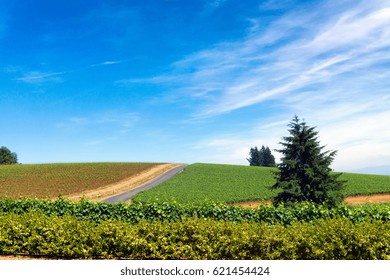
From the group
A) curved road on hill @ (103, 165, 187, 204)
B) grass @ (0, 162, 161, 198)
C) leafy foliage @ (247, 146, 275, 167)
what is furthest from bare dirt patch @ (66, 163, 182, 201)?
Result: leafy foliage @ (247, 146, 275, 167)

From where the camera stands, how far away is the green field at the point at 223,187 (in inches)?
1809

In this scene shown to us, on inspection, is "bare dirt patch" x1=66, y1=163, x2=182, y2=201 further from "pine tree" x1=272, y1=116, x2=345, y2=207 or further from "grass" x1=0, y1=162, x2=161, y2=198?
"pine tree" x1=272, y1=116, x2=345, y2=207

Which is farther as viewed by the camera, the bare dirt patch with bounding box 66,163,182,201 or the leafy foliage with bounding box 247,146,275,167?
the leafy foliage with bounding box 247,146,275,167

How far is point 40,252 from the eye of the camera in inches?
562

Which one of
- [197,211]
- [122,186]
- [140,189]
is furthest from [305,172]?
[122,186]

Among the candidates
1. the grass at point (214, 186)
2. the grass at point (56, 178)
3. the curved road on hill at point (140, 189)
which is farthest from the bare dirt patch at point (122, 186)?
the grass at point (214, 186)

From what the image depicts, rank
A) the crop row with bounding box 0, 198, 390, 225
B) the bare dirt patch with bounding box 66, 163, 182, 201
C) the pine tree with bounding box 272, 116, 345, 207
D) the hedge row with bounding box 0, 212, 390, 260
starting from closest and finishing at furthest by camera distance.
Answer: the hedge row with bounding box 0, 212, 390, 260 → the crop row with bounding box 0, 198, 390, 225 → the pine tree with bounding box 272, 116, 345, 207 → the bare dirt patch with bounding box 66, 163, 182, 201

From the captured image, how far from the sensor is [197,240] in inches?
507

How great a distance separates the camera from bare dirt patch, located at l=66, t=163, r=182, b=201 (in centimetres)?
5094

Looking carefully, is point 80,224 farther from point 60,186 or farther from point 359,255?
point 60,186

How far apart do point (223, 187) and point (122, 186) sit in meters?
17.9

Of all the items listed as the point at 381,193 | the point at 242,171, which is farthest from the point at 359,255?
the point at 242,171

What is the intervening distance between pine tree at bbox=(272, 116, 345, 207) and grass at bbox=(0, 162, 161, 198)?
112 feet

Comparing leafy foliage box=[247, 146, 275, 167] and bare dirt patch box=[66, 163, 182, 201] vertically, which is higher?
leafy foliage box=[247, 146, 275, 167]
